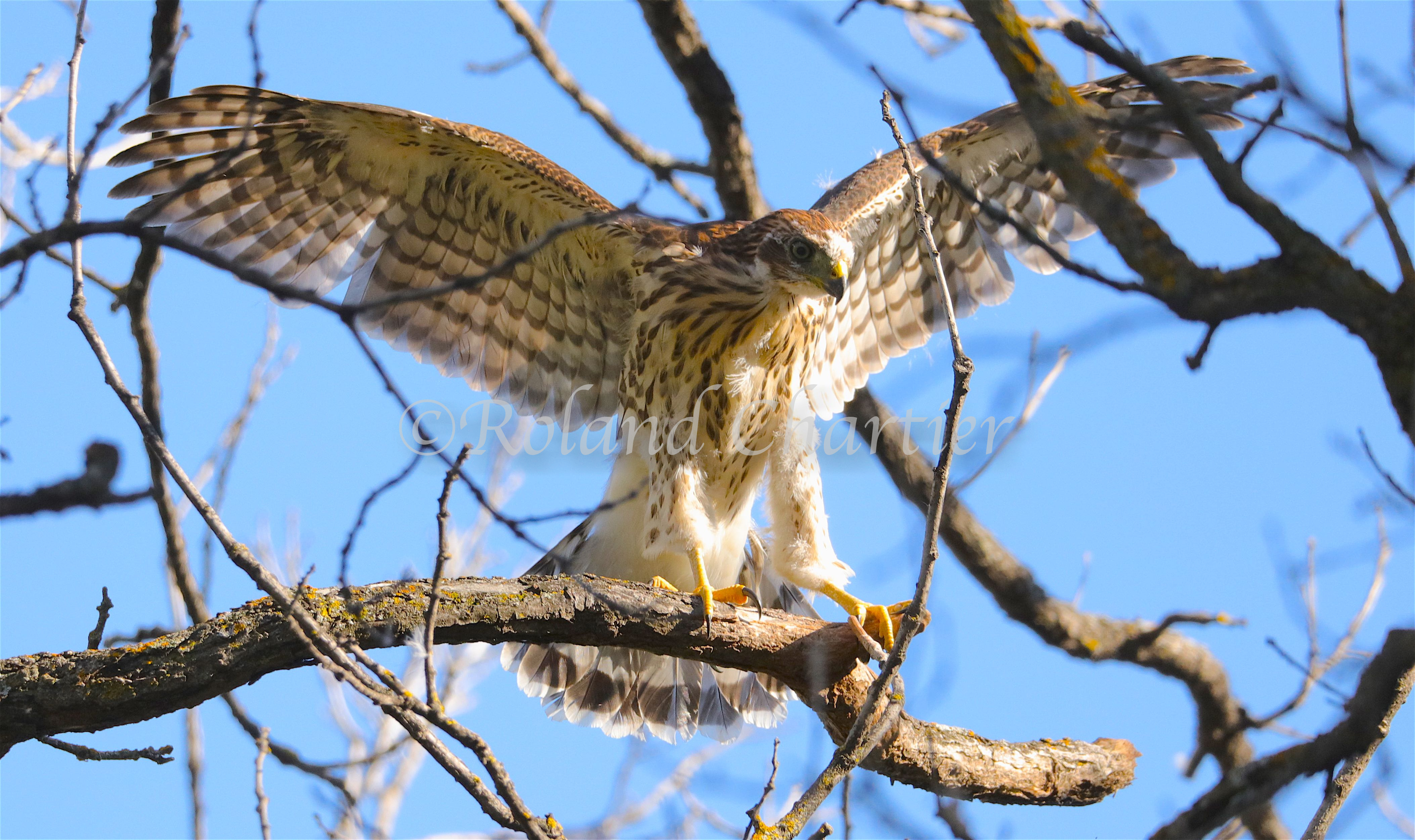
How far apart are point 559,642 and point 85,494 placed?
4.46 feet

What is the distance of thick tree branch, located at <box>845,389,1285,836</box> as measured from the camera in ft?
16.9

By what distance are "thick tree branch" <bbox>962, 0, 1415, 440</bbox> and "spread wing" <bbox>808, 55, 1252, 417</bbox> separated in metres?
2.34

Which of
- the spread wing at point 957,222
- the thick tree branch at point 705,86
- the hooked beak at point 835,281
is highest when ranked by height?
the thick tree branch at point 705,86

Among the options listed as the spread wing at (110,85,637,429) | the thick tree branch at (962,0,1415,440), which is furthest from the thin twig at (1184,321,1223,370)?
the spread wing at (110,85,637,429)

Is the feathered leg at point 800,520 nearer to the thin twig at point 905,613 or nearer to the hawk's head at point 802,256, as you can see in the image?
the hawk's head at point 802,256

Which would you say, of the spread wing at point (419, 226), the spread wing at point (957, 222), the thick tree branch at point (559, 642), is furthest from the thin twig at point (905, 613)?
the spread wing at point (957, 222)

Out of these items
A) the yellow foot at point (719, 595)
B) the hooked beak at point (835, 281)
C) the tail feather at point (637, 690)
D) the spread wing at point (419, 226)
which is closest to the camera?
the yellow foot at point (719, 595)

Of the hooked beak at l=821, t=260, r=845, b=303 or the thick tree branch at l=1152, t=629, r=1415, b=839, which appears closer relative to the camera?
the thick tree branch at l=1152, t=629, r=1415, b=839

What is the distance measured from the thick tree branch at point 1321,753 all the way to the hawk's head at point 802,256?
2269 millimetres

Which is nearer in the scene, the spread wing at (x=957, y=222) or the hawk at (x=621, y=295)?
the hawk at (x=621, y=295)

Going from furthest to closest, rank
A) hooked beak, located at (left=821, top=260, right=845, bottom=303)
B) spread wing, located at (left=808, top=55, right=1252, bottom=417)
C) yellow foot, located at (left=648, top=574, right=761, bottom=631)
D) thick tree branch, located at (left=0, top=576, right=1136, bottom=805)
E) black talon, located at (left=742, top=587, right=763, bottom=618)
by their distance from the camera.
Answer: spread wing, located at (left=808, top=55, right=1252, bottom=417) < hooked beak, located at (left=821, top=260, right=845, bottom=303) < black talon, located at (left=742, top=587, right=763, bottom=618) < yellow foot, located at (left=648, top=574, right=761, bottom=631) < thick tree branch, located at (left=0, top=576, right=1136, bottom=805)

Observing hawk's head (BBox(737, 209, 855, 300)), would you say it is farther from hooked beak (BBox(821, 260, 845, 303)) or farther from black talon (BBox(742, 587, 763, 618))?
black talon (BBox(742, 587, 763, 618))

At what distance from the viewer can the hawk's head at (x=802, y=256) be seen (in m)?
4.23

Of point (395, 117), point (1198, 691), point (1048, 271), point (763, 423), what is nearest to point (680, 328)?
point (763, 423)
